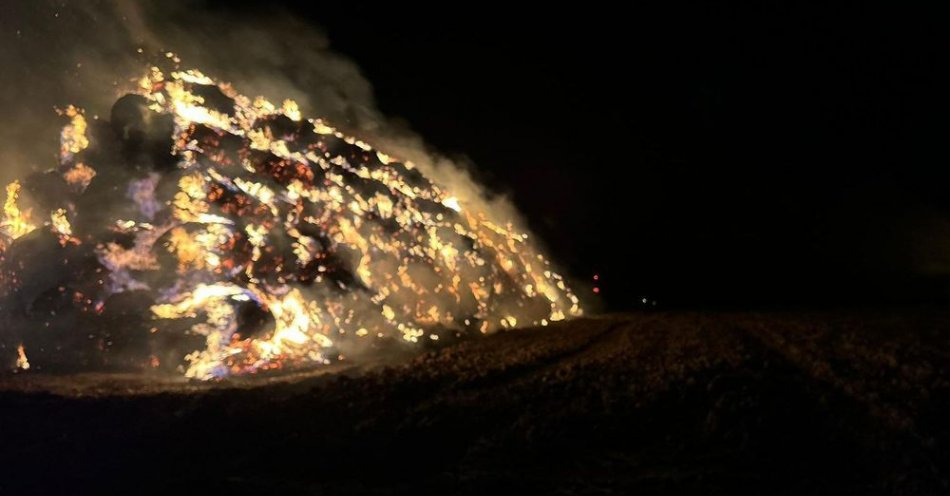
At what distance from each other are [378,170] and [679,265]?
27.4 ft

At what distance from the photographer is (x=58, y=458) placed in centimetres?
482

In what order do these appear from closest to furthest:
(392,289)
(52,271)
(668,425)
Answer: (668,425)
(52,271)
(392,289)

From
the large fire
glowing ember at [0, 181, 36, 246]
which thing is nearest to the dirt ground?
the large fire

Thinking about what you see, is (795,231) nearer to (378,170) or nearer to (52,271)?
(378,170)

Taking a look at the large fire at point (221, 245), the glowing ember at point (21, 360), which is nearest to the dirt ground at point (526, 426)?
the glowing ember at point (21, 360)

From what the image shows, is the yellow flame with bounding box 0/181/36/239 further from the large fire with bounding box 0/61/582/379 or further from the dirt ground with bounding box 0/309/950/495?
the dirt ground with bounding box 0/309/950/495

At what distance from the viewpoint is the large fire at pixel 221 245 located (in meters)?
8.85

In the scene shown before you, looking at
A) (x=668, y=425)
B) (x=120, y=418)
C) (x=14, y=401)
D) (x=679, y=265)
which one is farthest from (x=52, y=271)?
(x=679, y=265)

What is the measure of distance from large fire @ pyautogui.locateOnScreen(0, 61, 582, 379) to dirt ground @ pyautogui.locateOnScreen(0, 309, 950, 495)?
1.43 m

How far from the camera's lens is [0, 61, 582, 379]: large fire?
29.0 ft

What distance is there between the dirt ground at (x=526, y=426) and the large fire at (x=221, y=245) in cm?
143

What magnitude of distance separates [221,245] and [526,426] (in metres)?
5.92

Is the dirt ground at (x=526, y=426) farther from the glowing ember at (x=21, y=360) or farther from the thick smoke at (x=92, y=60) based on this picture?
the thick smoke at (x=92, y=60)

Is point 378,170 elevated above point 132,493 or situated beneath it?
elevated above
